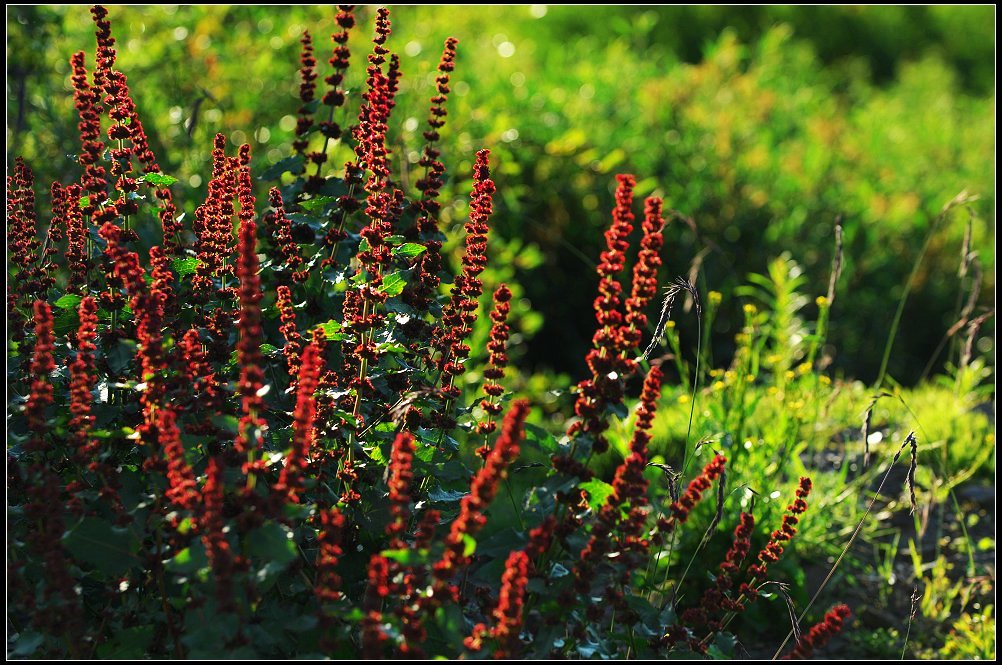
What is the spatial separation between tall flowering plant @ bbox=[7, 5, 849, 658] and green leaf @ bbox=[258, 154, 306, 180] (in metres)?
0.01

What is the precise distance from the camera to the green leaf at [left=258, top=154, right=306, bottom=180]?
2.77 meters

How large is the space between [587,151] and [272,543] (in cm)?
491

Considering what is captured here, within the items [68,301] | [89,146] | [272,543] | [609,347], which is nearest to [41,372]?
[68,301]

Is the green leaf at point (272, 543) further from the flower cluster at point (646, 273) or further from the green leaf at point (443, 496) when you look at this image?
the flower cluster at point (646, 273)

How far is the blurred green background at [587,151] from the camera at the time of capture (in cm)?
557

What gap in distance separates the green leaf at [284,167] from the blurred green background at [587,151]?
5.55 ft

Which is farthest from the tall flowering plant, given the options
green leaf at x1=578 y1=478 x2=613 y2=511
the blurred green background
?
the blurred green background

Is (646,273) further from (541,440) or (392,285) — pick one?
(392,285)

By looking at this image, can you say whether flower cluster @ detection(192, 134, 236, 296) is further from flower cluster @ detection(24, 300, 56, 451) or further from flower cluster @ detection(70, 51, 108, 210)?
flower cluster @ detection(24, 300, 56, 451)

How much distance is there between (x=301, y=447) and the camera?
1915 millimetres

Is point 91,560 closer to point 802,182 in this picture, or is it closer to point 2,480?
point 2,480

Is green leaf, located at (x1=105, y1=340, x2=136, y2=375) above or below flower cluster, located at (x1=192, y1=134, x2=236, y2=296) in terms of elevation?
below

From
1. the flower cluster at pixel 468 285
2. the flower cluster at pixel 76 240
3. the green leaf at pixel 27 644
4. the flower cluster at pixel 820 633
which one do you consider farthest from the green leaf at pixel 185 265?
the flower cluster at pixel 820 633

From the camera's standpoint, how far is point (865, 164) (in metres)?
8.35
